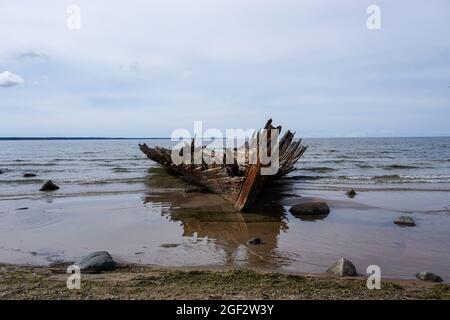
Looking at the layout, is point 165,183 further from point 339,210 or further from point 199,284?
point 199,284

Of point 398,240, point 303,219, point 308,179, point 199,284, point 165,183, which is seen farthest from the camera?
point 308,179

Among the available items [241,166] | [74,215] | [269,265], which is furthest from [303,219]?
[74,215]

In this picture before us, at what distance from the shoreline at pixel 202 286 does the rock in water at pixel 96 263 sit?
18 centimetres

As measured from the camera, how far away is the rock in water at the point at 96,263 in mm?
5595

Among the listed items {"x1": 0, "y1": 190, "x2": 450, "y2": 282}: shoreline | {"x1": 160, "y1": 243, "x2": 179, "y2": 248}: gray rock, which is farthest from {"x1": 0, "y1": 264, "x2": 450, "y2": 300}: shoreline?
{"x1": 160, "y1": 243, "x2": 179, "y2": 248}: gray rock

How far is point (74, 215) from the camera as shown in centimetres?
1023

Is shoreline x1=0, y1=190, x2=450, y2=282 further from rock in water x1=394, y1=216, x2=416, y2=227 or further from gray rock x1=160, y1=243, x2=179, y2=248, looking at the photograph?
rock in water x1=394, y1=216, x2=416, y2=227

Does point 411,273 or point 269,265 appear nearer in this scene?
point 411,273

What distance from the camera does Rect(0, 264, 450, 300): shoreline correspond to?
14.3ft

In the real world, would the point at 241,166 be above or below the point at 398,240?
above

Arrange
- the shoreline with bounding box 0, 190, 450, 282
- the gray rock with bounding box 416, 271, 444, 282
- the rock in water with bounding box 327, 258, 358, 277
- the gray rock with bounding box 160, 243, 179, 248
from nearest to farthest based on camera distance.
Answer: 1. the gray rock with bounding box 416, 271, 444, 282
2. the rock in water with bounding box 327, 258, 358, 277
3. the shoreline with bounding box 0, 190, 450, 282
4. the gray rock with bounding box 160, 243, 179, 248

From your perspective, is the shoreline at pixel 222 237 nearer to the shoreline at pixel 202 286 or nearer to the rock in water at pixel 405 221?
the rock in water at pixel 405 221

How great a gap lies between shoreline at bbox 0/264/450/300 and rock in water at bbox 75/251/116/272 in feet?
0.59

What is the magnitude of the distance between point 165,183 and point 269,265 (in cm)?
1263
